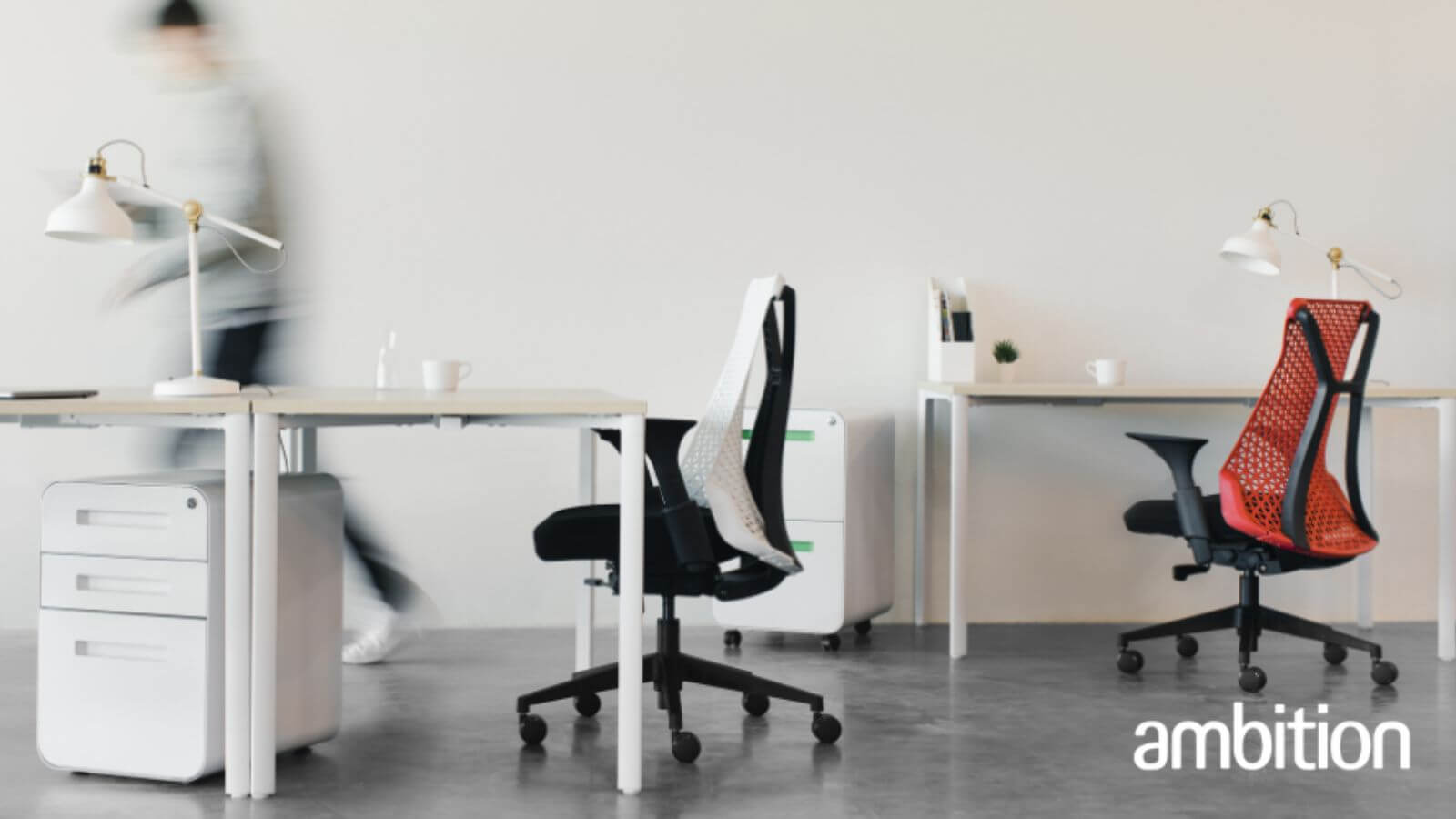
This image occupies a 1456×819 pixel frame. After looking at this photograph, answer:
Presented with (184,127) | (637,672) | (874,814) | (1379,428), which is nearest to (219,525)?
(637,672)

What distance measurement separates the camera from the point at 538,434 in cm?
491

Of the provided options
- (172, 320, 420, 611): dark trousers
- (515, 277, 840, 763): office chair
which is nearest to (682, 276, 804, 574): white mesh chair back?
(515, 277, 840, 763): office chair

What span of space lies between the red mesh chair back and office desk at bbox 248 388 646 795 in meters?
1.87

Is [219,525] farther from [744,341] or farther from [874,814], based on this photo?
[874,814]

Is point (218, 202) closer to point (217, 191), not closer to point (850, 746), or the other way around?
point (217, 191)

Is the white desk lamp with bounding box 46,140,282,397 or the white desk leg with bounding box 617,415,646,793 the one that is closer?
the white desk leg with bounding box 617,415,646,793

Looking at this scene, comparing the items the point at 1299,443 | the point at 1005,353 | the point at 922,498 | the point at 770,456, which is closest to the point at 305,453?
the point at 770,456

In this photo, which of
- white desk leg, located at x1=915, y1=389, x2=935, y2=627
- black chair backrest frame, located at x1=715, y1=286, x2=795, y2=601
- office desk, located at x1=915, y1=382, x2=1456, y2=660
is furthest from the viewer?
white desk leg, located at x1=915, y1=389, x2=935, y2=627

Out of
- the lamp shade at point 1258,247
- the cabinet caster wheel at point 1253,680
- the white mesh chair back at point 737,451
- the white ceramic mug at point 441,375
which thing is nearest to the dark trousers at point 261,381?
the white ceramic mug at point 441,375

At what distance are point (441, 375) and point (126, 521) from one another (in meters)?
0.85

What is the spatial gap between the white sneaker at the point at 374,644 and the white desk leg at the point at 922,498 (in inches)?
68.8

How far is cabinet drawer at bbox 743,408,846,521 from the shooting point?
14.6 feet

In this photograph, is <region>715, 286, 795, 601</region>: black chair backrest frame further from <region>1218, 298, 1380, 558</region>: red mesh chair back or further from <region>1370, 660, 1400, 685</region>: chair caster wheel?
<region>1370, 660, 1400, 685</region>: chair caster wheel

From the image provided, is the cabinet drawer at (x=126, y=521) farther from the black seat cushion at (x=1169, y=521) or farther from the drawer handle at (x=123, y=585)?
the black seat cushion at (x=1169, y=521)
